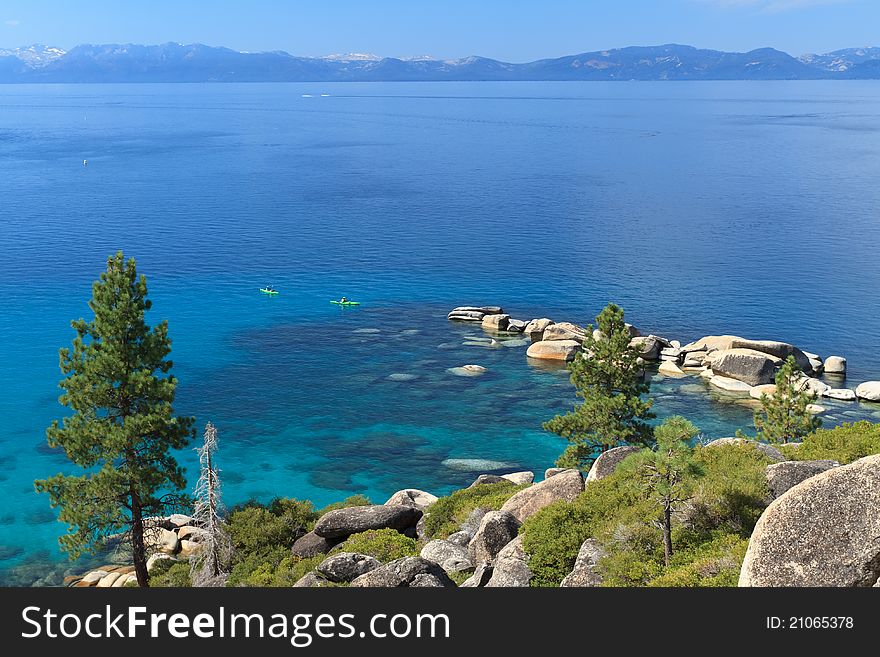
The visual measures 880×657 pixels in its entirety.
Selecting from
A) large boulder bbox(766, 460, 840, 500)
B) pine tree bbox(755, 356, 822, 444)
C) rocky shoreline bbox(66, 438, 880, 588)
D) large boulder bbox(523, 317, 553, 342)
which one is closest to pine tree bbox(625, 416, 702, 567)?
rocky shoreline bbox(66, 438, 880, 588)

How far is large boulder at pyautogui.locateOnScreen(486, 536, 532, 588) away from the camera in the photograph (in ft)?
101

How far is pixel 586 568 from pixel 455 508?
1586 cm

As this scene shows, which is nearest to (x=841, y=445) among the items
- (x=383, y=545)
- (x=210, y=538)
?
(x=383, y=545)

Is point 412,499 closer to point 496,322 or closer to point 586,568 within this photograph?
point 586,568

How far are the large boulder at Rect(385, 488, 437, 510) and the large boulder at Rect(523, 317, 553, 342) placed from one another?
43.9m

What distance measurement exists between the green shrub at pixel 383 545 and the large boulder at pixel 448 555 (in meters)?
1.48

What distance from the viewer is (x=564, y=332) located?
302 ft

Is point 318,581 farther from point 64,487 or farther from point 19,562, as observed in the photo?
point 19,562

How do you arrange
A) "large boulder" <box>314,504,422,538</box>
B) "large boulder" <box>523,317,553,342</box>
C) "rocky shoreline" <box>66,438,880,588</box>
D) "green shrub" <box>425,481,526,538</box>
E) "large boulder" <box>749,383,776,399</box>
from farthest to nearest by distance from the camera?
"large boulder" <box>523,317,553,342</box> → "large boulder" <box>749,383,776,399</box> → "green shrub" <box>425,481,526,538</box> → "large boulder" <box>314,504,422,538</box> → "rocky shoreline" <box>66,438,880,588</box>

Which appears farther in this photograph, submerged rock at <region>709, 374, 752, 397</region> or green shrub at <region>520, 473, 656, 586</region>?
submerged rock at <region>709, 374, 752, 397</region>

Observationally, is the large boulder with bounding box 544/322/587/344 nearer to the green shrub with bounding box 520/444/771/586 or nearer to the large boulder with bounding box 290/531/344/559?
the large boulder with bounding box 290/531/344/559

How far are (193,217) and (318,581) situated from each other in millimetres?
139932

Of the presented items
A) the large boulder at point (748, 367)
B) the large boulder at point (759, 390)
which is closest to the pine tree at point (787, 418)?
the large boulder at point (759, 390)
